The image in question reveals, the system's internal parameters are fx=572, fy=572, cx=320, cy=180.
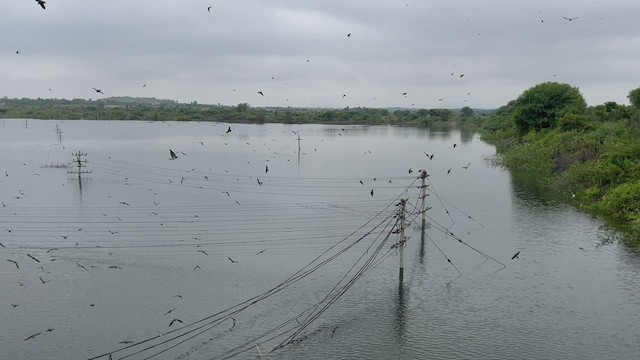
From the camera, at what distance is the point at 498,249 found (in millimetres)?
30062

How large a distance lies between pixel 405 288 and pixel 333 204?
53.9 feet

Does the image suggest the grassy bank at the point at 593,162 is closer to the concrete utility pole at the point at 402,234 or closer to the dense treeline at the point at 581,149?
the dense treeline at the point at 581,149

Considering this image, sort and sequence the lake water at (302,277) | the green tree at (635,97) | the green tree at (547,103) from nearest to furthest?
the lake water at (302,277) → the green tree at (547,103) → the green tree at (635,97)

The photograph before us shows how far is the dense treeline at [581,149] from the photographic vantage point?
1475 inches

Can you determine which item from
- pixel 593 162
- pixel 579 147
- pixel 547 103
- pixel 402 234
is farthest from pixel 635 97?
pixel 402 234

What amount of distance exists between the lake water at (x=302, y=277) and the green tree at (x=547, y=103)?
93.6 ft

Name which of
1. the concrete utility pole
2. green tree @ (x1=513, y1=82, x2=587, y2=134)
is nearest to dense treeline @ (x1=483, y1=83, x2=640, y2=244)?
green tree @ (x1=513, y1=82, x2=587, y2=134)

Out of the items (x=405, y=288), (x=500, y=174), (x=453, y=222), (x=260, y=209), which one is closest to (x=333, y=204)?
(x=260, y=209)

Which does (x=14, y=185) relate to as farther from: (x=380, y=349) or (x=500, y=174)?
(x=500, y=174)

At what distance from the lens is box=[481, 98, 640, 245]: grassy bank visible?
3604cm

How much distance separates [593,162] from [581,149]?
6171 millimetres

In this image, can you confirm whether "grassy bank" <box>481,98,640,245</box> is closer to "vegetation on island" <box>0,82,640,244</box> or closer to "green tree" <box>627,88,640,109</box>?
"vegetation on island" <box>0,82,640,244</box>

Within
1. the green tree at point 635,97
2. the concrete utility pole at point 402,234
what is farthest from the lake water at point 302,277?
the green tree at point 635,97

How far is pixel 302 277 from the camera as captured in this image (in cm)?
2564
